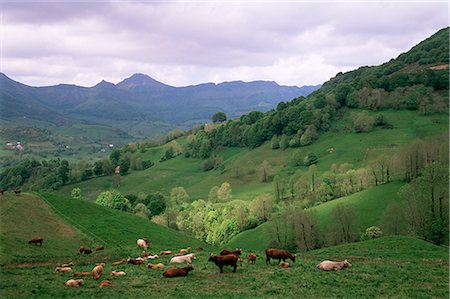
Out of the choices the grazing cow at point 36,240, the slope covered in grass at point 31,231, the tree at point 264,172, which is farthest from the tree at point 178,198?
the grazing cow at point 36,240

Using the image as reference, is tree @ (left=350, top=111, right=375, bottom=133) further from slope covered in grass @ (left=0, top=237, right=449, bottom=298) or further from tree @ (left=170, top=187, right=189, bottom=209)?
slope covered in grass @ (left=0, top=237, right=449, bottom=298)

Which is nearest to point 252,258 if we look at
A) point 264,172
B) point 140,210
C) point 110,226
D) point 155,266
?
point 155,266

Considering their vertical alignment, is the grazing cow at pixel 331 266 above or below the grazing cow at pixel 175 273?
→ below

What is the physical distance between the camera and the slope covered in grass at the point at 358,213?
263 ft

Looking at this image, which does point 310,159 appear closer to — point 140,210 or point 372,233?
point 140,210

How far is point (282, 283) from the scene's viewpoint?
988 inches

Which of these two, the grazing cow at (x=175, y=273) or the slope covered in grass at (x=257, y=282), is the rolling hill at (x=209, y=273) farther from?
the grazing cow at (x=175, y=273)

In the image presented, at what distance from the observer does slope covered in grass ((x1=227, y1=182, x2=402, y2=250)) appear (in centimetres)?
8012

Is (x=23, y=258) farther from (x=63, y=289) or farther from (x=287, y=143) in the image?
(x=287, y=143)

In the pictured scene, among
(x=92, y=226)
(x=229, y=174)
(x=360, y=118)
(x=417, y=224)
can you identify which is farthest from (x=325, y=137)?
(x=92, y=226)

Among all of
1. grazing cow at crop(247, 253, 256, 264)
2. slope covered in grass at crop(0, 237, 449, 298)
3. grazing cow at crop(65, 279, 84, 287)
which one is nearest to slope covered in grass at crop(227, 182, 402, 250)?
grazing cow at crop(247, 253, 256, 264)

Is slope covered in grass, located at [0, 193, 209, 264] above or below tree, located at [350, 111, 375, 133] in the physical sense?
below

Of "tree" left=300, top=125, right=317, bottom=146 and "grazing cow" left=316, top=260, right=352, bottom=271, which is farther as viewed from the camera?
"tree" left=300, top=125, right=317, bottom=146

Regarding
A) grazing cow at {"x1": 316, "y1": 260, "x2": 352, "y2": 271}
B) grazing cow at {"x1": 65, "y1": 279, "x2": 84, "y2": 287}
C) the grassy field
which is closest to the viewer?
grazing cow at {"x1": 65, "y1": 279, "x2": 84, "y2": 287}
